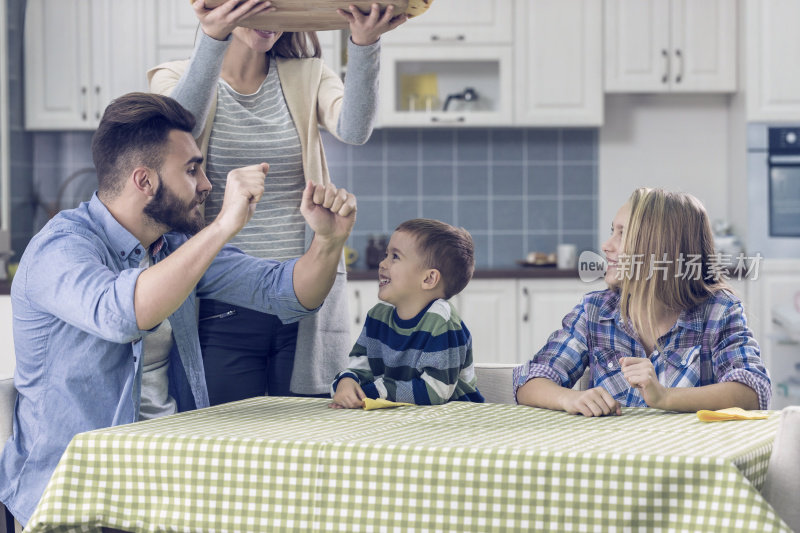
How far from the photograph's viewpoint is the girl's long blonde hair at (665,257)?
5.76 feet

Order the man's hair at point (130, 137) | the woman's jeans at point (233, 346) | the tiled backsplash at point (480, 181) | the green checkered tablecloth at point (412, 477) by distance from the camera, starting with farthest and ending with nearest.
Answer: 1. the tiled backsplash at point (480, 181)
2. the woman's jeans at point (233, 346)
3. the man's hair at point (130, 137)
4. the green checkered tablecloth at point (412, 477)

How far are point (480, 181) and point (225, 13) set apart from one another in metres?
3.18

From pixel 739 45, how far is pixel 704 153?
22.2 inches

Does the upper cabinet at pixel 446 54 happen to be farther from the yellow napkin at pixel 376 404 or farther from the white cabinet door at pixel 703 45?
the yellow napkin at pixel 376 404

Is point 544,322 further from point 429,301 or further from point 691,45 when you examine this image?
point 429,301

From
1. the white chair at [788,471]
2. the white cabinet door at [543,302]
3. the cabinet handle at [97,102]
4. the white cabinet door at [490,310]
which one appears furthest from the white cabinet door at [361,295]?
the white chair at [788,471]

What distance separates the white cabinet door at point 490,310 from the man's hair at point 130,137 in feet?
8.62

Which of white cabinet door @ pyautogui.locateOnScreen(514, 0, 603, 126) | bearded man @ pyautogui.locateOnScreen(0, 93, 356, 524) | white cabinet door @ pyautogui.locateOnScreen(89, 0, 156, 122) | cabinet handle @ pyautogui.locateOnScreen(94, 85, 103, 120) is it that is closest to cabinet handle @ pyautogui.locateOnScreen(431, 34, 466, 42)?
white cabinet door @ pyautogui.locateOnScreen(514, 0, 603, 126)

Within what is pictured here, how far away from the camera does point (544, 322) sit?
4188 millimetres

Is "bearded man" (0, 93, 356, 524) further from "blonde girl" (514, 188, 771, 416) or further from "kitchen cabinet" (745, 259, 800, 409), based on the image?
"kitchen cabinet" (745, 259, 800, 409)

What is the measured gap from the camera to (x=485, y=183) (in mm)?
4715

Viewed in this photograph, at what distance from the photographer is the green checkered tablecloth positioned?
3.49 ft

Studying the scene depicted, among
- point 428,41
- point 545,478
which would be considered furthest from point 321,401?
point 428,41

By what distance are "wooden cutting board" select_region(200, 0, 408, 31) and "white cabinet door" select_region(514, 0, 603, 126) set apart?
274cm
